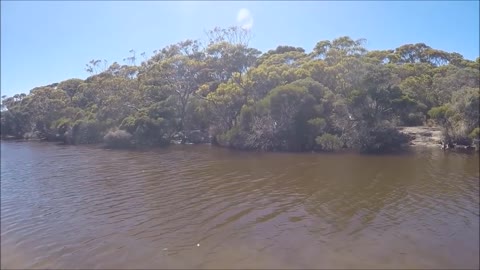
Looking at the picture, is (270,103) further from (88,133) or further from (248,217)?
→ (88,133)

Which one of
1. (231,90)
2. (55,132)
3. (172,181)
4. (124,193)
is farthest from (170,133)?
(124,193)

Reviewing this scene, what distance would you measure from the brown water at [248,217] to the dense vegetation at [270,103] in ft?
27.2

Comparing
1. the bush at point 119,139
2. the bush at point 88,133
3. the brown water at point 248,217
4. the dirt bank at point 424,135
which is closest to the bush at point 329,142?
the dirt bank at point 424,135

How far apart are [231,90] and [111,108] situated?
20305 mm

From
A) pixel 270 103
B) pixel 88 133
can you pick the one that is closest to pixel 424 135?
pixel 270 103

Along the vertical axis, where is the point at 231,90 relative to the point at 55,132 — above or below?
above

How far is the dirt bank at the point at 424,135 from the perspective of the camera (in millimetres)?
33812

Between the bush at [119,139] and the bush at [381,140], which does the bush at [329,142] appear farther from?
the bush at [119,139]

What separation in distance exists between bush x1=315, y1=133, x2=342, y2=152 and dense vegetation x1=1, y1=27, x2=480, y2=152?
9cm

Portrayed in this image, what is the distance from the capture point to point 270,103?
3781 cm

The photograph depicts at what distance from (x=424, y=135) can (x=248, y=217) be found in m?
26.5

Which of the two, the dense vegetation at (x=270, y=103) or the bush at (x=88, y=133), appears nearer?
the dense vegetation at (x=270, y=103)

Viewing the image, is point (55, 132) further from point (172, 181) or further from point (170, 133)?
point (172, 181)

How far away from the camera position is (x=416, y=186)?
19094mm
